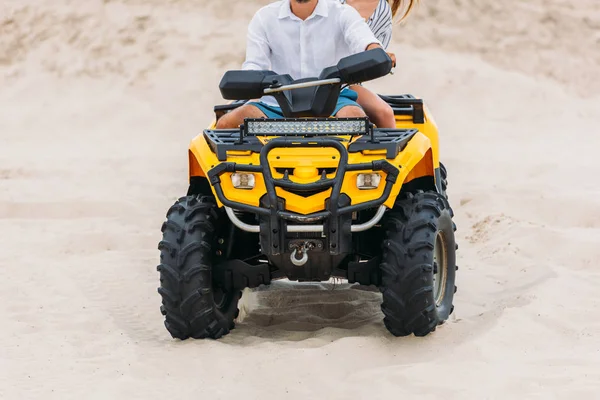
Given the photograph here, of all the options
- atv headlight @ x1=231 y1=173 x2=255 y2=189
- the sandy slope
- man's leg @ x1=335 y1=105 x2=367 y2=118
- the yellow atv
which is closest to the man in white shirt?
A: man's leg @ x1=335 y1=105 x2=367 y2=118

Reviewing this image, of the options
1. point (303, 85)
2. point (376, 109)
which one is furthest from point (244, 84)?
point (376, 109)

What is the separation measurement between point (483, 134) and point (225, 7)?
215 inches

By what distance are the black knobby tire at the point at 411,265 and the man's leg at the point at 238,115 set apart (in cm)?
95

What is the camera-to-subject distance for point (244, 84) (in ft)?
18.8

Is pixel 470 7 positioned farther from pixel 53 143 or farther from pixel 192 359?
pixel 192 359

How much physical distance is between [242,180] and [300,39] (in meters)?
1.08

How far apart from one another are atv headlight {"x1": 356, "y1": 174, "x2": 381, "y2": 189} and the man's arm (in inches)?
44.8

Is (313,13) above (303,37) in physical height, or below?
above

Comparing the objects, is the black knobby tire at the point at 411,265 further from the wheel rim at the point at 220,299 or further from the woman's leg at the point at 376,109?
the wheel rim at the point at 220,299

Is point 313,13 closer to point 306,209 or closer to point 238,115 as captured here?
point 238,115

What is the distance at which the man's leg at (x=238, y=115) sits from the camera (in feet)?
20.3

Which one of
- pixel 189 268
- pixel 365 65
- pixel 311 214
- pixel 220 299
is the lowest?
pixel 220 299

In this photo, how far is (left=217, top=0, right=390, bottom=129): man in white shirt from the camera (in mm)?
6250

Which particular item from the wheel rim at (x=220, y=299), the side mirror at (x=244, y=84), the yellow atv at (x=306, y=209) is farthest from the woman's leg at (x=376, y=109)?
the wheel rim at (x=220, y=299)
